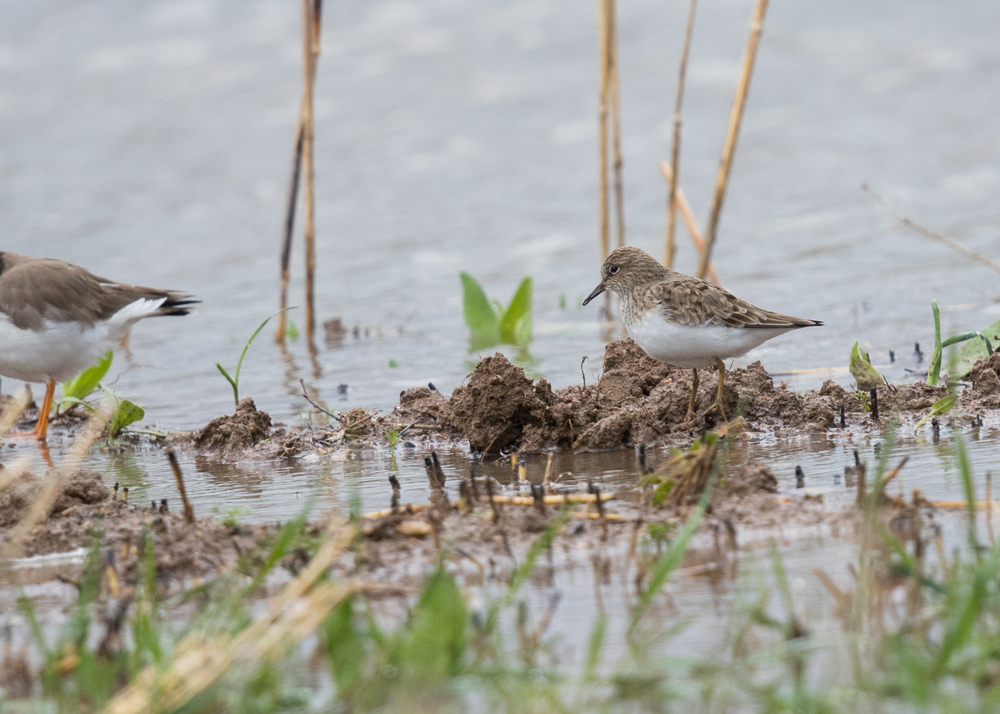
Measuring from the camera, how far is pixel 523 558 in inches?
130

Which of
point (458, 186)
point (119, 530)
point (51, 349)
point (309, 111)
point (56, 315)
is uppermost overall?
point (458, 186)

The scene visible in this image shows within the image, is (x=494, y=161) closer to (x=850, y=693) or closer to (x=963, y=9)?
(x=963, y=9)

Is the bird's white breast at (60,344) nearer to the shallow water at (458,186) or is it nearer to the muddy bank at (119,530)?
the shallow water at (458,186)

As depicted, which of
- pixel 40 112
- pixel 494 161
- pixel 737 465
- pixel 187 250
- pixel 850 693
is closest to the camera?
pixel 850 693

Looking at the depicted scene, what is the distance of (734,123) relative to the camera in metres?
7.73

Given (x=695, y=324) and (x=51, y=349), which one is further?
(x=51, y=349)

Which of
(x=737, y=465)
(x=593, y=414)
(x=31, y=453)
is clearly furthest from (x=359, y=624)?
(x=31, y=453)

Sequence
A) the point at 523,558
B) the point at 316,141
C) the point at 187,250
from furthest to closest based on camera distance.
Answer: the point at 316,141 < the point at 187,250 < the point at 523,558

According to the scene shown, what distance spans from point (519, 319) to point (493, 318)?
0.20 metres

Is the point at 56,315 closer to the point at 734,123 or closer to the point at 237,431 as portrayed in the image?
the point at 237,431

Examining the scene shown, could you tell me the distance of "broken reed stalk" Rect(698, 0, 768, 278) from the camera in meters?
7.40

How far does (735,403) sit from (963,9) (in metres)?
14.3

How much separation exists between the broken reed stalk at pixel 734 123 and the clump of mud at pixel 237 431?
336cm

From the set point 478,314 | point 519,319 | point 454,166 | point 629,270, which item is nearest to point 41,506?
point 629,270
